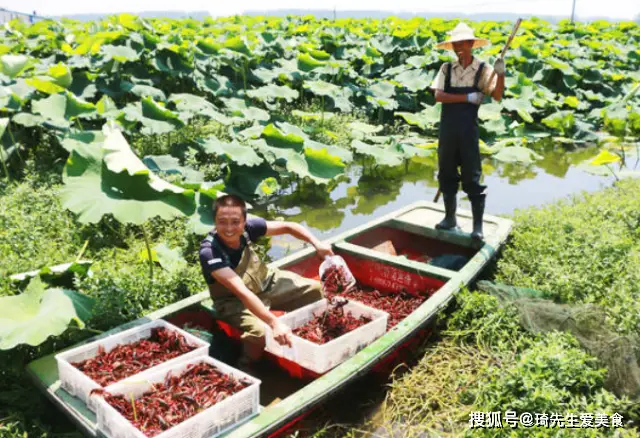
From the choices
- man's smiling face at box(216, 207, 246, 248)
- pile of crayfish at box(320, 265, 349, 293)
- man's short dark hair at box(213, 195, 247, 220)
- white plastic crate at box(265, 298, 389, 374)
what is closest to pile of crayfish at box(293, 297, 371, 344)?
white plastic crate at box(265, 298, 389, 374)

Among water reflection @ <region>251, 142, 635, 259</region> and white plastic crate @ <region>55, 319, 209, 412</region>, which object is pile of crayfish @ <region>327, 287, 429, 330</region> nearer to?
white plastic crate @ <region>55, 319, 209, 412</region>

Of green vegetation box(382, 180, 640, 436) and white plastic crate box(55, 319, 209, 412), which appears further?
green vegetation box(382, 180, 640, 436)

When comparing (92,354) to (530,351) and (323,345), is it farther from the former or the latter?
(530,351)

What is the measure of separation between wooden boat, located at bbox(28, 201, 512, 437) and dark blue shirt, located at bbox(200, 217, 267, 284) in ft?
1.34

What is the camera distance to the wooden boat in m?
3.01

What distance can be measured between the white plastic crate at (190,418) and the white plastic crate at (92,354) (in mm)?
61

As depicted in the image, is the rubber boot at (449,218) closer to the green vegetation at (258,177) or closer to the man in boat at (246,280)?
the green vegetation at (258,177)

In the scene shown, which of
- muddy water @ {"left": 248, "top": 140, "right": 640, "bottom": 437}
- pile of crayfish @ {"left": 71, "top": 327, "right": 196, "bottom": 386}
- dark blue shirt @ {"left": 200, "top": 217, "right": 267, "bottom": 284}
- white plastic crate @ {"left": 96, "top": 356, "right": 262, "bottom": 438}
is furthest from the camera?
muddy water @ {"left": 248, "top": 140, "right": 640, "bottom": 437}

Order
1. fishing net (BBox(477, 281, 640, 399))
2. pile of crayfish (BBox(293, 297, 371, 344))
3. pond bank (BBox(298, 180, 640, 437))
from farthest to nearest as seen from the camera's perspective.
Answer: pile of crayfish (BBox(293, 297, 371, 344))
fishing net (BBox(477, 281, 640, 399))
pond bank (BBox(298, 180, 640, 437))

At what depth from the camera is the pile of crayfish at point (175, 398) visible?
110 inches

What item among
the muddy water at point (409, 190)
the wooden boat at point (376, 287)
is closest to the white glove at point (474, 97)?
the wooden boat at point (376, 287)

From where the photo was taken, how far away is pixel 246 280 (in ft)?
12.7

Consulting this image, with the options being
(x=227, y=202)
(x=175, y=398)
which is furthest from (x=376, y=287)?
(x=175, y=398)

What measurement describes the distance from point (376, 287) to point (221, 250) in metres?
1.75
